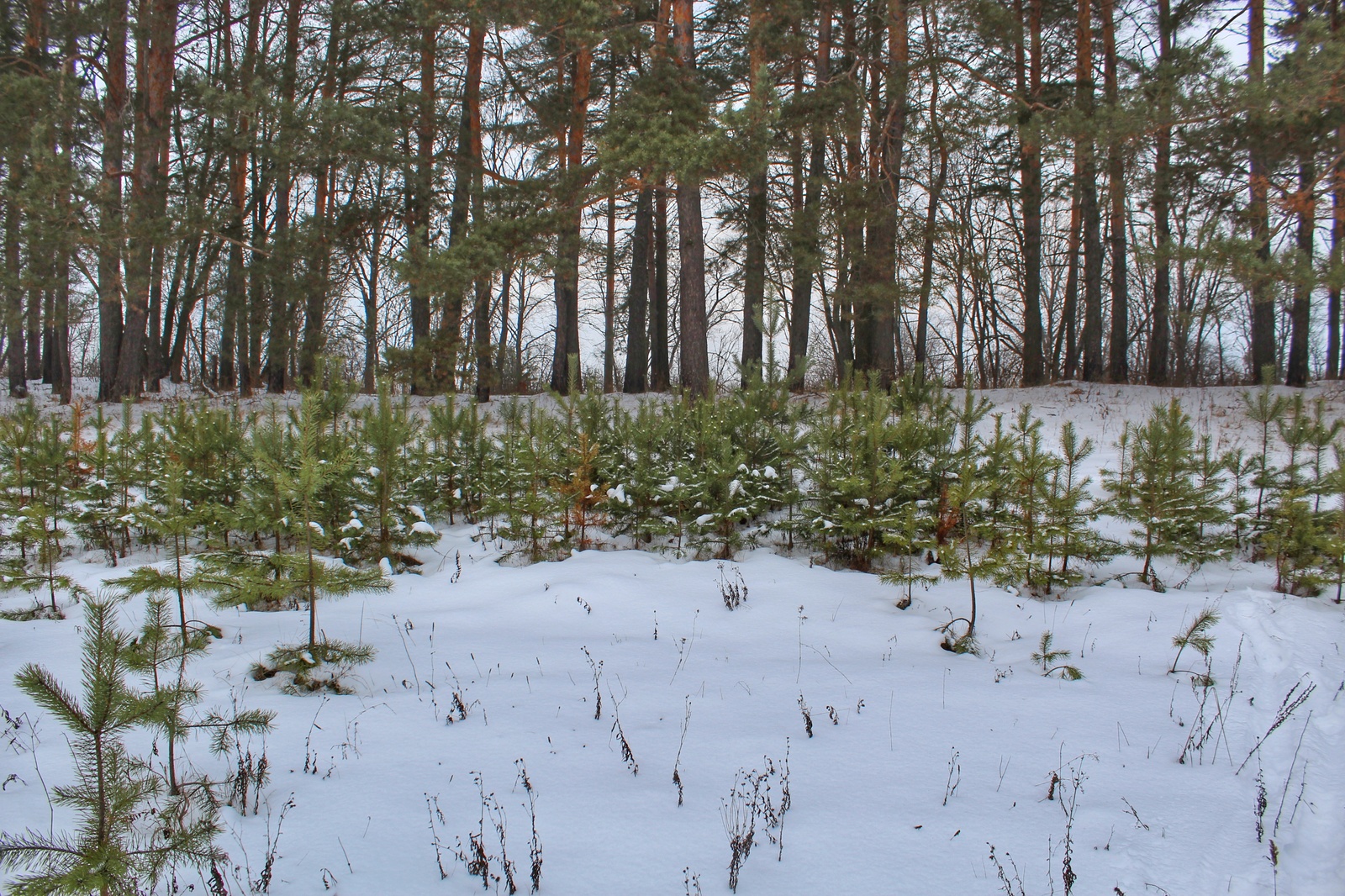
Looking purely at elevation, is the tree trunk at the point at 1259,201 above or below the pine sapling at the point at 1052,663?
above

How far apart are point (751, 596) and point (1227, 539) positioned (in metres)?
3.45

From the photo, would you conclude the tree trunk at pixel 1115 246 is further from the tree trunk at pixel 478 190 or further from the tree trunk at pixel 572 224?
the tree trunk at pixel 478 190

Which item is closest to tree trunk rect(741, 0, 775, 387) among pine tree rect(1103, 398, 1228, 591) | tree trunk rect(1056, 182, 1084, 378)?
pine tree rect(1103, 398, 1228, 591)

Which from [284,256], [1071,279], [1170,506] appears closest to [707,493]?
[1170,506]

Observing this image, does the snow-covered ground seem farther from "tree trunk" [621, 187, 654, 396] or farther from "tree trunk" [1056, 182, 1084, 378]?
"tree trunk" [1056, 182, 1084, 378]

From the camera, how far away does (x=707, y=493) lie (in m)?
5.62

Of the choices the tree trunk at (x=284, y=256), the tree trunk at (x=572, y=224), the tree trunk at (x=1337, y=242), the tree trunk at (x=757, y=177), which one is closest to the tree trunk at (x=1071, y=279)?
the tree trunk at (x=1337, y=242)

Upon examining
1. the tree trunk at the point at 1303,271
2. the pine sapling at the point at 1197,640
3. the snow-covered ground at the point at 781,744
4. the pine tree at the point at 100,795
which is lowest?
the snow-covered ground at the point at 781,744

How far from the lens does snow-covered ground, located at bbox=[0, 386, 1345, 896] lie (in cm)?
238

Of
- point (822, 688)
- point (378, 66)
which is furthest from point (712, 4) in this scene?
point (822, 688)

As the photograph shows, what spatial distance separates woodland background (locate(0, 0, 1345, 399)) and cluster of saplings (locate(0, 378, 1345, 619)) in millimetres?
749

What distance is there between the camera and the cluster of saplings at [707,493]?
4.84 m

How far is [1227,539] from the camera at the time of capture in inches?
206

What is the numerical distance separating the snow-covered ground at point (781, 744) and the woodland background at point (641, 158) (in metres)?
2.24
